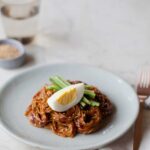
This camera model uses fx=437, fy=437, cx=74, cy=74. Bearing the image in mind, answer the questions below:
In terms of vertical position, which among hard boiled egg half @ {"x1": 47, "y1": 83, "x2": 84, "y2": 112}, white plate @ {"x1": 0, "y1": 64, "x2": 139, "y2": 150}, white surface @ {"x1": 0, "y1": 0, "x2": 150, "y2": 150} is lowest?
white surface @ {"x1": 0, "y1": 0, "x2": 150, "y2": 150}

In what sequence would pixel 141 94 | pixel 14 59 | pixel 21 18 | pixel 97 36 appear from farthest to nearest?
pixel 97 36
pixel 21 18
pixel 14 59
pixel 141 94

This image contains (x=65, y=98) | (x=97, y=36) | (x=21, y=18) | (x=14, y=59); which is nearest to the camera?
(x=65, y=98)

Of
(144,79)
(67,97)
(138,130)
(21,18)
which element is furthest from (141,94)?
(21,18)

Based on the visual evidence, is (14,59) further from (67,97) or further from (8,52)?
(67,97)

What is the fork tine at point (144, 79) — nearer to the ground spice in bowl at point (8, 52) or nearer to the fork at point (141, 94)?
the fork at point (141, 94)

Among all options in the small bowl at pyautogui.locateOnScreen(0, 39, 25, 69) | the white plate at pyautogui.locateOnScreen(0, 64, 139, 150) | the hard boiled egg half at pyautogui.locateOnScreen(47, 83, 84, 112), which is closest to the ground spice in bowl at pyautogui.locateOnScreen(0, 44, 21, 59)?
the small bowl at pyautogui.locateOnScreen(0, 39, 25, 69)

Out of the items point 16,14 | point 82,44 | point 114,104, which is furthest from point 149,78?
point 16,14

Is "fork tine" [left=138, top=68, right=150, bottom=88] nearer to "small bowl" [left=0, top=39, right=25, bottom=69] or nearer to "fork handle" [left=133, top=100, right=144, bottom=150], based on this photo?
"fork handle" [left=133, top=100, right=144, bottom=150]
